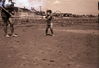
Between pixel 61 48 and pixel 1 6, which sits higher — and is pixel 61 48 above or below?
below

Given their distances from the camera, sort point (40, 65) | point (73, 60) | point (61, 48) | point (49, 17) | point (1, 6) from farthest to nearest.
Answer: point (49, 17) → point (1, 6) → point (61, 48) → point (73, 60) → point (40, 65)

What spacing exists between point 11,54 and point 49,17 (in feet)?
24.5

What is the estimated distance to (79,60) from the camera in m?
9.60

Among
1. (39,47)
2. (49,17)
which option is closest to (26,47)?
(39,47)

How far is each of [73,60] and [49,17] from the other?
845 centimetres

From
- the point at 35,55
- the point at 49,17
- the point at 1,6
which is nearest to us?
the point at 35,55

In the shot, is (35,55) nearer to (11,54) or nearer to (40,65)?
(11,54)

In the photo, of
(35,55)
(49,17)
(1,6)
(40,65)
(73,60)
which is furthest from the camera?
(49,17)

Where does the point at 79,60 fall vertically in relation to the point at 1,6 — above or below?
below

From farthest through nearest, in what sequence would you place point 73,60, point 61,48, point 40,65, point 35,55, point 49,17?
1. point 49,17
2. point 61,48
3. point 35,55
4. point 73,60
5. point 40,65

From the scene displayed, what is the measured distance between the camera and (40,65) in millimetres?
8891

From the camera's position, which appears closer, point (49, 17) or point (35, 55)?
point (35, 55)

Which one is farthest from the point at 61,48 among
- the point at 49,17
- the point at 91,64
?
the point at 49,17

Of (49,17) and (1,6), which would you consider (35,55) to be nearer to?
(1,6)
